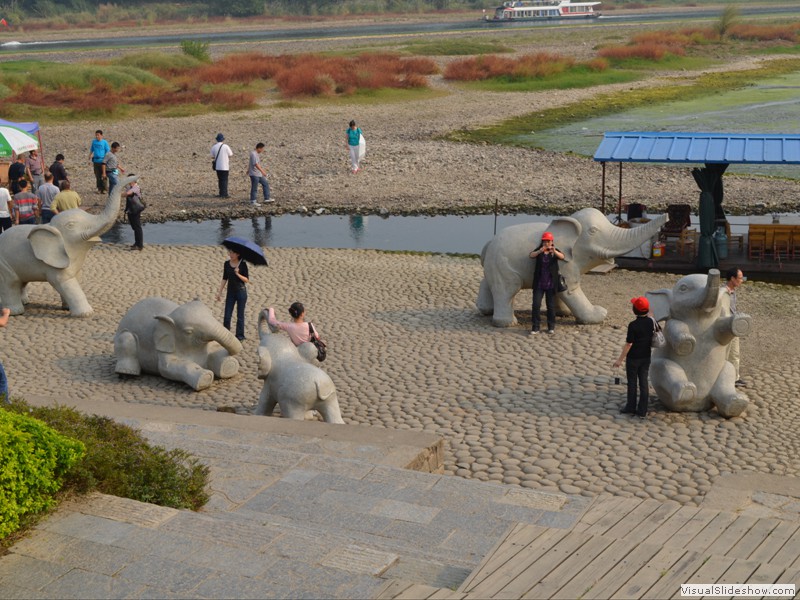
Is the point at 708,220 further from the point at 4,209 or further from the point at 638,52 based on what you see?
the point at 638,52

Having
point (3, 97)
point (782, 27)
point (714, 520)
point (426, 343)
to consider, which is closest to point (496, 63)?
point (3, 97)

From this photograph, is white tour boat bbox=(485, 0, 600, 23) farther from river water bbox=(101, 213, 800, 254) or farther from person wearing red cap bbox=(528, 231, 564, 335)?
Answer: person wearing red cap bbox=(528, 231, 564, 335)

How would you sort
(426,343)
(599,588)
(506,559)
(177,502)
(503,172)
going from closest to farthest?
(599,588), (506,559), (177,502), (426,343), (503,172)

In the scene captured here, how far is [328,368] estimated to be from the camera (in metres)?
15.1

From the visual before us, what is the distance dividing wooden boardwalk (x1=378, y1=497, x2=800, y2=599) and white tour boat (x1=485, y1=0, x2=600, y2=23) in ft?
395

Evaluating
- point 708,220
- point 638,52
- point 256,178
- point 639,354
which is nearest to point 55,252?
point 639,354

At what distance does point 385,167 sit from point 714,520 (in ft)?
79.7

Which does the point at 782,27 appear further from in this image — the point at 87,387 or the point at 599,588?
the point at 599,588

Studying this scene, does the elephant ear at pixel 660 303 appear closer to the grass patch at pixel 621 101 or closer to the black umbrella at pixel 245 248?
the black umbrella at pixel 245 248

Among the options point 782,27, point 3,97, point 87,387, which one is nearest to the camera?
point 87,387

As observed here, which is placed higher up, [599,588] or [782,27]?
[782,27]

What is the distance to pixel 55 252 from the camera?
57.3ft

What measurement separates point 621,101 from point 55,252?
36261 mm

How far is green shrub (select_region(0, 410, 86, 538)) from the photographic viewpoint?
7.77 meters
